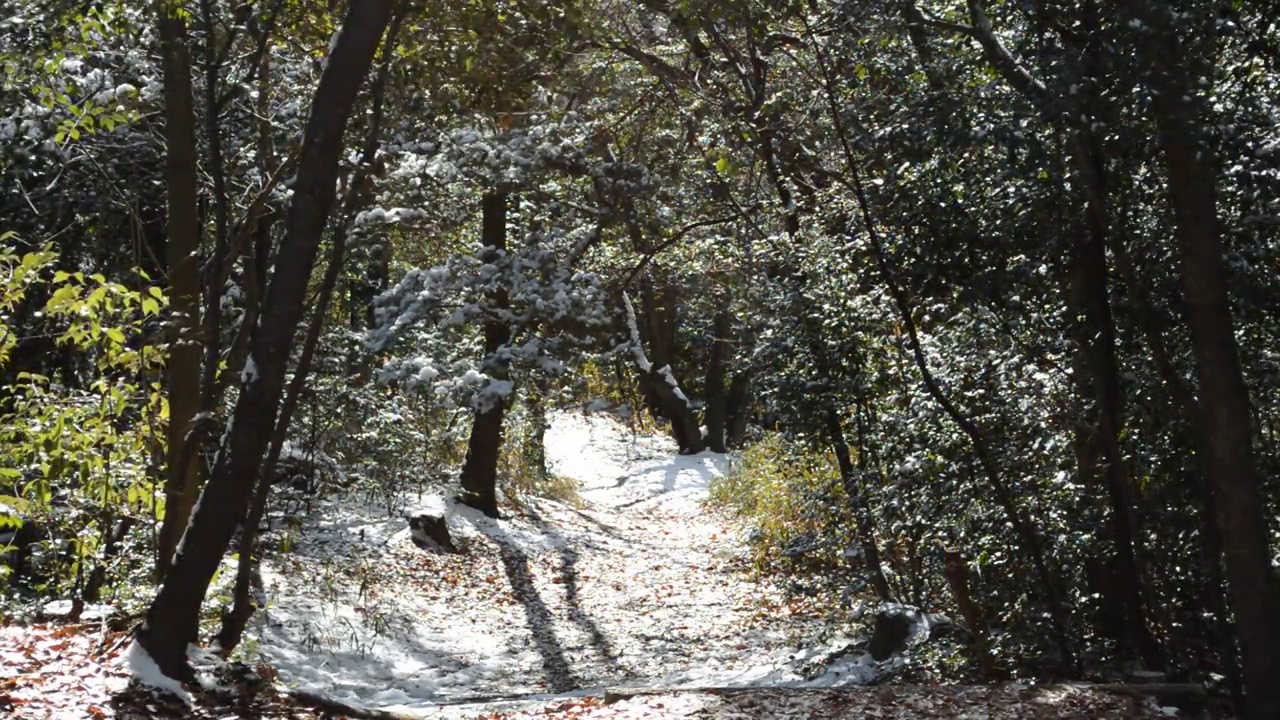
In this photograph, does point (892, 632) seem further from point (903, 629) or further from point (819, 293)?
point (819, 293)

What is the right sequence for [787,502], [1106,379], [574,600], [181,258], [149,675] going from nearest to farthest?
1. [149,675]
2. [1106,379]
3. [181,258]
4. [574,600]
5. [787,502]

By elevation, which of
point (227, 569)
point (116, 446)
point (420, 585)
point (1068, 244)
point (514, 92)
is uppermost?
point (514, 92)

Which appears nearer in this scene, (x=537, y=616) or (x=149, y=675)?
(x=149, y=675)

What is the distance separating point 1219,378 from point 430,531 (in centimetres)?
1121

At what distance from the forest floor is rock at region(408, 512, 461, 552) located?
13 cm

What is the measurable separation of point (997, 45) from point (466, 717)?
15.8ft

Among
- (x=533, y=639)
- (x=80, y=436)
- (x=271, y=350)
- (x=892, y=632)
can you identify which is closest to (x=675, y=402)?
(x=533, y=639)

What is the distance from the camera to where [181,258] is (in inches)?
335

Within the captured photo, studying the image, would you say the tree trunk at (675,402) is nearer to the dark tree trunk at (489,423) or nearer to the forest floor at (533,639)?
the forest floor at (533,639)

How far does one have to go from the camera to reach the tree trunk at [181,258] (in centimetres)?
791

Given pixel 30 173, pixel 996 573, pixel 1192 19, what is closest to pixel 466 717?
pixel 996 573

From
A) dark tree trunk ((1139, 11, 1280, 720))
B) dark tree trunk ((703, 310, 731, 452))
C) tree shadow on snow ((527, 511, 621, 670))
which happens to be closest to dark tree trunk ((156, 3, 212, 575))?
tree shadow on snow ((527, 511, 621, 670))

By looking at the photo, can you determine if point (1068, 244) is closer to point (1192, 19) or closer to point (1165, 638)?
point (1192, 19)

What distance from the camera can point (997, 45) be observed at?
6348 millimetres
